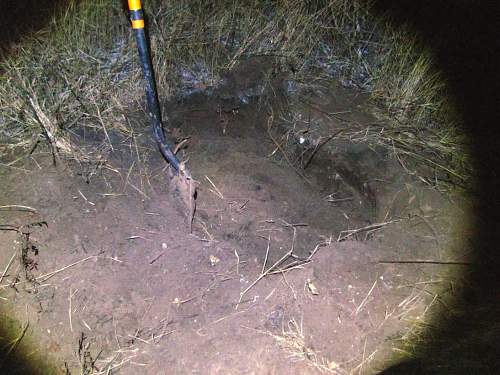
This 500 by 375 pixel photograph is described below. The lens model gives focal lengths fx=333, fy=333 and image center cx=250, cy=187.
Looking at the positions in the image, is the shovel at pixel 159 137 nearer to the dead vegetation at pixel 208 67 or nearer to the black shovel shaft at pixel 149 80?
the black shovel shaft at pixel 149 80

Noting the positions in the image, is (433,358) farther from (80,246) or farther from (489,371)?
(80,246)

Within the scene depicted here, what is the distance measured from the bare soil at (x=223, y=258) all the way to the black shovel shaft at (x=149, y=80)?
108mm

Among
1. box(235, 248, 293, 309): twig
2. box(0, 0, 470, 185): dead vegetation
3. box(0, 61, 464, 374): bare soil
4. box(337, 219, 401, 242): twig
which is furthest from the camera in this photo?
box(0, 0, 470, 185): dead vegetation

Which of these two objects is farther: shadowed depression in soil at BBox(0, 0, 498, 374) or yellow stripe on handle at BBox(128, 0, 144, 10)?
yellow stripe on handle at BBox(128, 0, 144, 10)

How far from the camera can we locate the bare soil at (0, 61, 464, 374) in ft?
4.44

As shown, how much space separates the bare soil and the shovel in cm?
7

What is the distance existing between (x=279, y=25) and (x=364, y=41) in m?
0.66

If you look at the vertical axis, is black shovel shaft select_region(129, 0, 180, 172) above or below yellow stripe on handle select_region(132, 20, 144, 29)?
below

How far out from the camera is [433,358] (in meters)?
1.17

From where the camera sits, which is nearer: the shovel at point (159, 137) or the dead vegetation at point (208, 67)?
the shovel at point (159, 137)

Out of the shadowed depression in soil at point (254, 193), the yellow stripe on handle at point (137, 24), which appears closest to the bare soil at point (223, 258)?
the shadowed depression in soil at point (254, 193)

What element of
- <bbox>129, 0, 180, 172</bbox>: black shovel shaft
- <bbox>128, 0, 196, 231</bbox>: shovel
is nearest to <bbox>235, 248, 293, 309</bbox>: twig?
<bbox>128, 0, 196, 231</bbox>: shovel

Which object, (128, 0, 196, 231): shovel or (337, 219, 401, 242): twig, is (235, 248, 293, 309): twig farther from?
(128, 0, 196, 231): shovel

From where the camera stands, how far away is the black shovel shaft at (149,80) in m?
1.56
